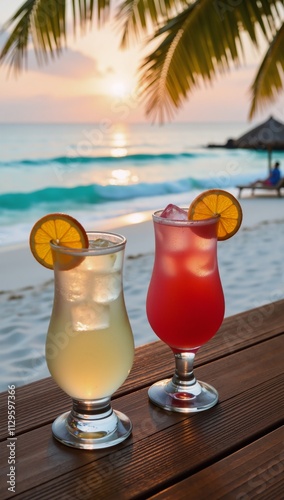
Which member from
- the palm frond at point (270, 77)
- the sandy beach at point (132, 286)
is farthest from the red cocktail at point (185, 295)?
the palm frond at point (270, 77)

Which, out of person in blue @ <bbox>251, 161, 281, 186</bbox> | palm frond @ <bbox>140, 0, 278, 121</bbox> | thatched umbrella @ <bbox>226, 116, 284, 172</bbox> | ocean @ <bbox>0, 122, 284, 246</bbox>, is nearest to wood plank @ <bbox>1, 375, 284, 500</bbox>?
palm frond @ <bbox>140, 0, 278, 121</bbox>

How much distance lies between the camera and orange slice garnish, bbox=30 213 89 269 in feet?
2.92

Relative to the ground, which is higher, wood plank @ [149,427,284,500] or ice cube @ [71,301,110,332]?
ice cube @ [71,301,110,332]

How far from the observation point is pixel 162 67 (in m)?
4.00

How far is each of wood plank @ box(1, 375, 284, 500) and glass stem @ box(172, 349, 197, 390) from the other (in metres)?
0.08

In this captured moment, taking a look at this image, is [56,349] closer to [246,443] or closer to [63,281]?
[63,281]

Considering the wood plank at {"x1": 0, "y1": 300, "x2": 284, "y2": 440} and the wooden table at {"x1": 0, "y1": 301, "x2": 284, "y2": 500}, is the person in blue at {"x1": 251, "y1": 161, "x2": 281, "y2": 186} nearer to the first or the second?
the wood plank at {"x1": 0, "y1": 300, "x2": 284, "y2": 440}

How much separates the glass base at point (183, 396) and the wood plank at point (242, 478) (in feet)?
0.47

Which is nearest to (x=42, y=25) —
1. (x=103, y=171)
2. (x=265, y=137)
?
(x=265, y=137)

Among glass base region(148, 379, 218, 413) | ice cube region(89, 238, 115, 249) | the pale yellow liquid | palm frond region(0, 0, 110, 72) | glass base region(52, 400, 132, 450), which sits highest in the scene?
palm frond region(0, 0, 110, 72)

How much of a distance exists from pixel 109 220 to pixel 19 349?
584cm

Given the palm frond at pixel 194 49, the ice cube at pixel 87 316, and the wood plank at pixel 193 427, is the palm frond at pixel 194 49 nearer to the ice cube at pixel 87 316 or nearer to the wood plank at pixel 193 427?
the wood plank at pixel 193 427

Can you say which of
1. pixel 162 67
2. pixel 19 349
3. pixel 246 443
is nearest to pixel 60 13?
pixel 162 67

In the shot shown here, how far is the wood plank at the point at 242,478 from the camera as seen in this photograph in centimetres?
79
